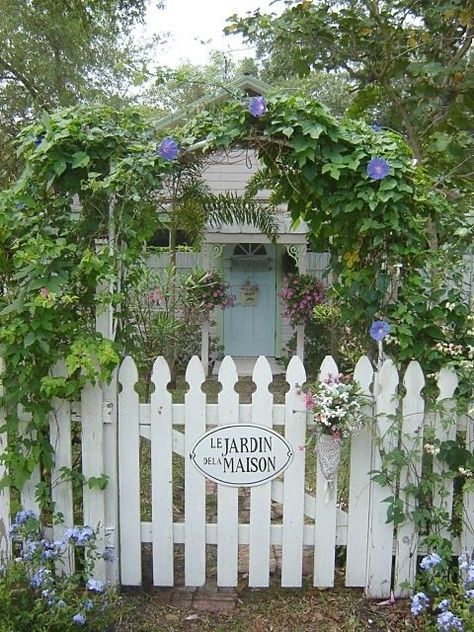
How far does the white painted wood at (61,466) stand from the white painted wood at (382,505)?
1.33 metres

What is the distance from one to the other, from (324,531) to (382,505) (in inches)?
11.1

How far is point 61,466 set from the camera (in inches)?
94.0

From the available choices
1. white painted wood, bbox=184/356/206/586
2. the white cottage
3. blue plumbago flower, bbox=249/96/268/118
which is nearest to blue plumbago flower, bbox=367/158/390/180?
blue plumbago flower, bbox=249/96/268/118

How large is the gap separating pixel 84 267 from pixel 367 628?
1.86m

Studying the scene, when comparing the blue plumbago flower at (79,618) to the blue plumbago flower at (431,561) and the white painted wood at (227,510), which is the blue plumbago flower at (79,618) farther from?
the blue plumbago flower at (431,561)

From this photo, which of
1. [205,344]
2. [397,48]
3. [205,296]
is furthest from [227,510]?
[205,344]

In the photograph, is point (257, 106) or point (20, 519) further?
point (20, 519)

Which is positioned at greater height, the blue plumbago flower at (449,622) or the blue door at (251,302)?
the blue door at (251,302)

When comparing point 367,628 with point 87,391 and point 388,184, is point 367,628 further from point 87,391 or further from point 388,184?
point 388,184

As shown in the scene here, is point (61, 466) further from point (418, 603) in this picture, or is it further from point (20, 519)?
point (418, 603)

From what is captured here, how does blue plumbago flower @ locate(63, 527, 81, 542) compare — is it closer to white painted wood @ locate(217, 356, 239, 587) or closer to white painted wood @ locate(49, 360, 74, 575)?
white painted wood @ locate(49, 360, 74, 575)

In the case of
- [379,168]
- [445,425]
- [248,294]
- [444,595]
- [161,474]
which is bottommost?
[444,595]

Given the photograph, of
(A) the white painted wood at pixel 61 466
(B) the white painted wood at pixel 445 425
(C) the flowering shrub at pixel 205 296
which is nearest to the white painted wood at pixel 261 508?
(B) the white painted wood at pixel 445 425

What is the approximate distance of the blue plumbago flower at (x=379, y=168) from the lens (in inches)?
83.0
